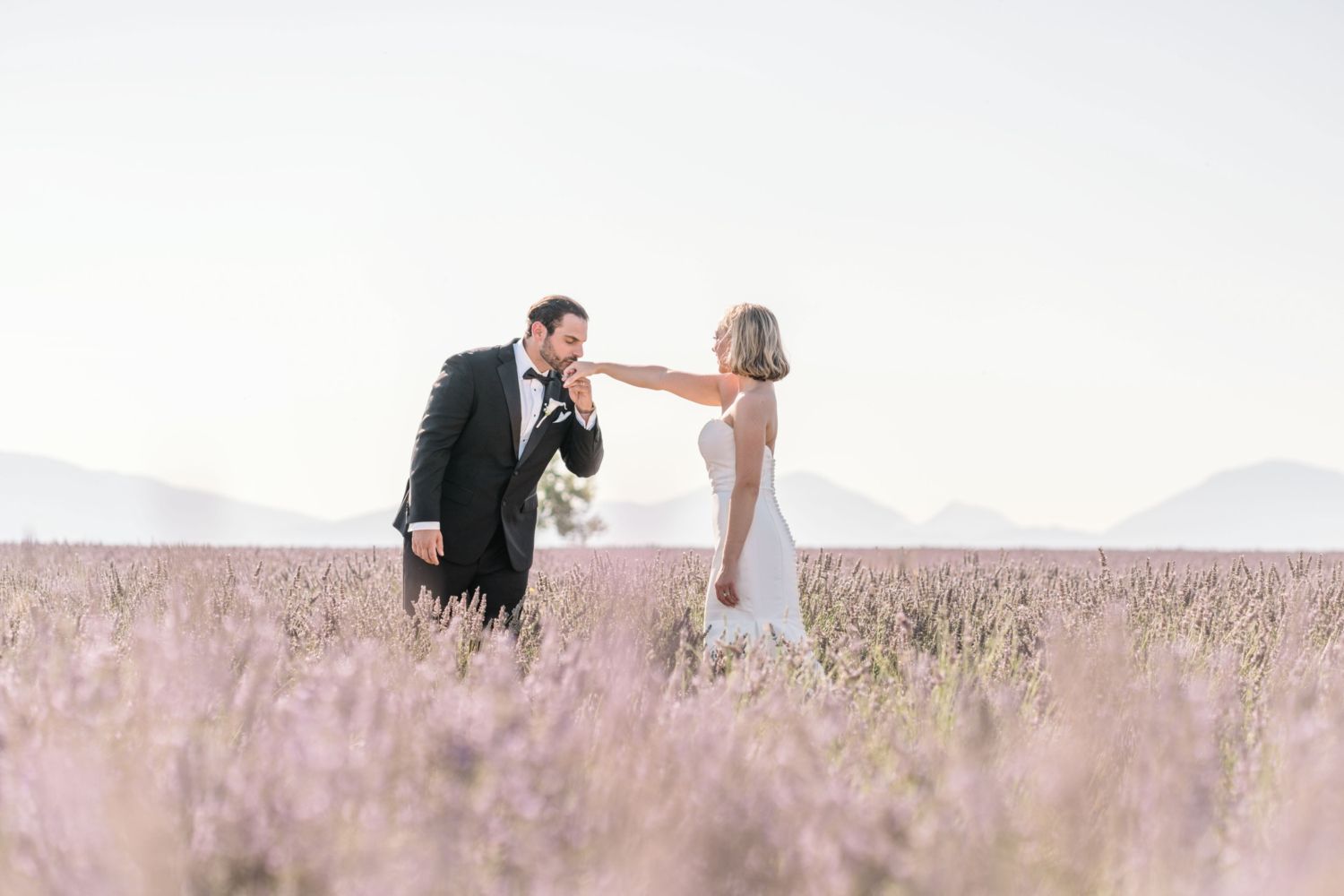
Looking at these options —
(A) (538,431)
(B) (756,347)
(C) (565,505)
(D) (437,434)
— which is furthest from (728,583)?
(C) (565,505)

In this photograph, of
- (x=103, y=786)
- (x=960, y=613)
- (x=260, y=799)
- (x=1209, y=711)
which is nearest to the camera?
(x=103, y=786)

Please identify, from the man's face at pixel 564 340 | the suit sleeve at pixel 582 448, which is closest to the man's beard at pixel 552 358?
the man's face at pixel 564 340

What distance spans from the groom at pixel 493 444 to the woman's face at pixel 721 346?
0.62 meters

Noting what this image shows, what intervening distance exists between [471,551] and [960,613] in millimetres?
2365

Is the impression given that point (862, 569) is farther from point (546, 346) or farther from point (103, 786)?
point (103, 786)

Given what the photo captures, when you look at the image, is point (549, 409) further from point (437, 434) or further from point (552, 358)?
point (437, 434)

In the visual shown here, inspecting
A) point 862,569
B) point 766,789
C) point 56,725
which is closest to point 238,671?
point 56,725

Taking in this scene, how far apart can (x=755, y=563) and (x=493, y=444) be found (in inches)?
52.2

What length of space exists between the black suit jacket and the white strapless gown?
83 centimetres

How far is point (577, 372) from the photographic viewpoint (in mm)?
4438

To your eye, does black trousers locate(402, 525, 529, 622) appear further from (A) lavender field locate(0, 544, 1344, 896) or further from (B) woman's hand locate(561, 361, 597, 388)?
(A) lavender field locate(0, 544, 1344, 896)

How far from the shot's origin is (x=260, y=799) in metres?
1.51

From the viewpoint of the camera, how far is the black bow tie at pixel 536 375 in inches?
174

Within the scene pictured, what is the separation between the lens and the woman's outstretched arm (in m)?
4.51
